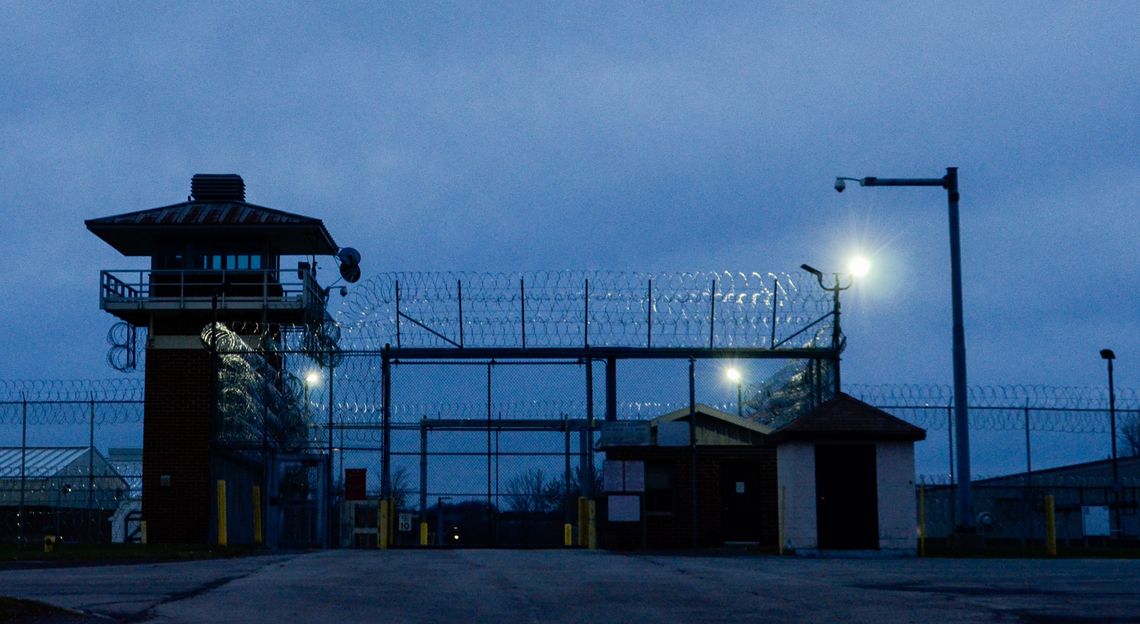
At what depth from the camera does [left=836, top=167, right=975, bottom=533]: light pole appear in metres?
20.3

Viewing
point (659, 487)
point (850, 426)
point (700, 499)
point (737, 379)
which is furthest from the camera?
point (737, 379)

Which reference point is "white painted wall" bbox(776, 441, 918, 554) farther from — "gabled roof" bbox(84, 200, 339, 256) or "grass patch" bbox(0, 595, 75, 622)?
"gabled roof" bbox(84, 200, 339, 256)

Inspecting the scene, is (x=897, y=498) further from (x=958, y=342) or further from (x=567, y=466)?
(x=567, y=466)

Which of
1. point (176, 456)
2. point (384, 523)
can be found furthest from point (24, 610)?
point (176, 456)

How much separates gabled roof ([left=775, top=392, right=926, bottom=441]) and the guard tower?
9.99 meters

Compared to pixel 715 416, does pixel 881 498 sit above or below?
below

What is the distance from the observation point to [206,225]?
3081 cm

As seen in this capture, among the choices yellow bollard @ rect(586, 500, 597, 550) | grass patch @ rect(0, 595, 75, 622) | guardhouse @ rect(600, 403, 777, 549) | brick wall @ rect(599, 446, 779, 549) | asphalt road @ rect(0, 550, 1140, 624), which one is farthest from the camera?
yellow bollard @ rect(586, 500, 597, 550)

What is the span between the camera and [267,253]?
3198 centimetres

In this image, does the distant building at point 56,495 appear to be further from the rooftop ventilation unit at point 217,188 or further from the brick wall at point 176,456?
the rooftop ventilation unit at point 217,188

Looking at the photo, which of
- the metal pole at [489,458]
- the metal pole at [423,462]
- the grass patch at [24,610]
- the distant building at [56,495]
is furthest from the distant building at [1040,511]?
the grass patch at [24,610]

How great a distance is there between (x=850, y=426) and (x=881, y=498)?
119 centimetres

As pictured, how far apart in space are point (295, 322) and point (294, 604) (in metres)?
20.9

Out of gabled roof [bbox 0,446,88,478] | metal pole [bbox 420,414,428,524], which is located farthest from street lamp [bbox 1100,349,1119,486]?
gabled roof [bbox 0,446,88,478]
